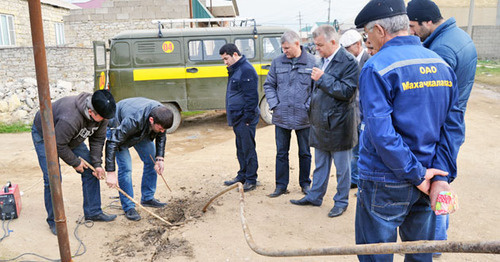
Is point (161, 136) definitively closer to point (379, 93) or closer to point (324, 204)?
point (324, 204)

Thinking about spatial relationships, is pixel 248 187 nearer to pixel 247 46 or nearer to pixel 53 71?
pixel 247 46

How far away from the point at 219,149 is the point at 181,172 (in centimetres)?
151

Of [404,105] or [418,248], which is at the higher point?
[404,105]

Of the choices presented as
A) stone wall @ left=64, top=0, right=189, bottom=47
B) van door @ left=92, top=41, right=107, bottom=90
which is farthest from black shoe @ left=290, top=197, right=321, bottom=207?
stone wall @ left=64, top=0, right=189, bottom=47

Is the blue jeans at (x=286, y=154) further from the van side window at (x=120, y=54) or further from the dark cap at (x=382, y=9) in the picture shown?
the van side window at (x=120, y=54)

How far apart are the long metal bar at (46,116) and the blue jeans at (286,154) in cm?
247

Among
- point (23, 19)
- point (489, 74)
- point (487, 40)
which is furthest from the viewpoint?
point (487, 40)

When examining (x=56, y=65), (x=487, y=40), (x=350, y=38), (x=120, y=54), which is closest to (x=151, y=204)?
(x=350, y=38)

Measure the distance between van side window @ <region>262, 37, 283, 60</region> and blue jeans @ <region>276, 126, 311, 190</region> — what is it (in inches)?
182

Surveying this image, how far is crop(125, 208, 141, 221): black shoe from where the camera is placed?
4277 millimetres

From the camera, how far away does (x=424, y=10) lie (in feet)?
9.07

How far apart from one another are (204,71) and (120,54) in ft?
6.15

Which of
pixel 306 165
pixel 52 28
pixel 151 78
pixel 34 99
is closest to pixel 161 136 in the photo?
pixel 306 165

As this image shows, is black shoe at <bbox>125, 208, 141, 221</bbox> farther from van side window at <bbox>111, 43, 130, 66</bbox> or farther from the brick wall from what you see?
the brick wall
